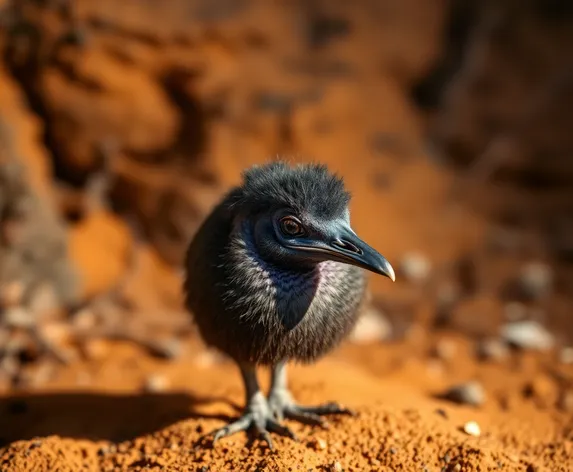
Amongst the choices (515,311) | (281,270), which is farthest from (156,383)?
(515,311)

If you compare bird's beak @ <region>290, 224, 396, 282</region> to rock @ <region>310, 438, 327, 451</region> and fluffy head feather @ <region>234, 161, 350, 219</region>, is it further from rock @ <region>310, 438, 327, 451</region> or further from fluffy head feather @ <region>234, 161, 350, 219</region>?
rock @ <region>310, 438, 327, 451</region>

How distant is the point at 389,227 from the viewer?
7.04 metres

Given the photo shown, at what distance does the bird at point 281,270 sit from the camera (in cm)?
303

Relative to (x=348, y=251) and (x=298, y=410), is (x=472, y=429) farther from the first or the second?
(x=348, y=251)

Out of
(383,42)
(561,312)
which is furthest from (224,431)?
(383,42)

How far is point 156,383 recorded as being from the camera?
15.2 ft

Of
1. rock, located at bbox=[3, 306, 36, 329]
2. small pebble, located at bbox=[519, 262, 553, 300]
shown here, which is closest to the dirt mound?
rock, located at bbox=[3, 306, 36, 329]

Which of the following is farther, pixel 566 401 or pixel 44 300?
pixel 44 300

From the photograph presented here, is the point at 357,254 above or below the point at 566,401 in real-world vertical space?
below

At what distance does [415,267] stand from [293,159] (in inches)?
118

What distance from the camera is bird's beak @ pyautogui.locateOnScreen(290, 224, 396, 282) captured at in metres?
2.82

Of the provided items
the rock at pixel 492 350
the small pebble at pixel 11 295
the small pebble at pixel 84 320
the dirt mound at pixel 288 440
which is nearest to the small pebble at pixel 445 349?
the rock at pixel 492 350

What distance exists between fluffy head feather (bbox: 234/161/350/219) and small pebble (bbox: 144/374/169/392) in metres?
1.96

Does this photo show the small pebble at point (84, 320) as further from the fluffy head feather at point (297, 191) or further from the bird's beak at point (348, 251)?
the bird's beak at point (348, 251)
